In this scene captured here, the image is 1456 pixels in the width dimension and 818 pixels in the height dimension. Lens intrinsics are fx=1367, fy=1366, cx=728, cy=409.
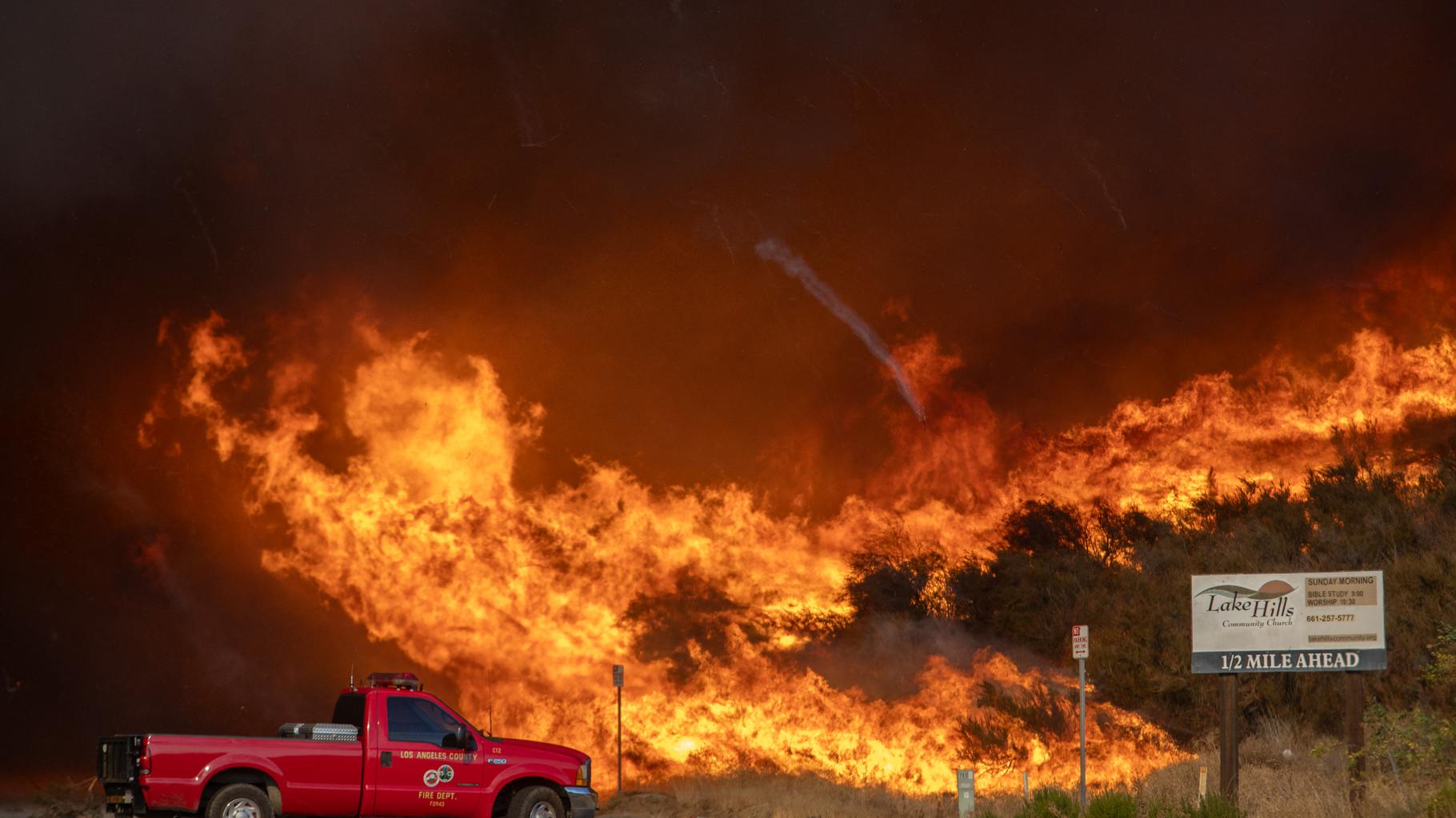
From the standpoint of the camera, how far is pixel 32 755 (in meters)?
41.7

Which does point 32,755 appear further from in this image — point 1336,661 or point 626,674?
point 1336,661

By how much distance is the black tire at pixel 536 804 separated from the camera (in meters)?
20.1

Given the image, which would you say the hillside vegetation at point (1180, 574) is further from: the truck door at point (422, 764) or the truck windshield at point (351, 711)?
the truck windshield at point (351, 711)

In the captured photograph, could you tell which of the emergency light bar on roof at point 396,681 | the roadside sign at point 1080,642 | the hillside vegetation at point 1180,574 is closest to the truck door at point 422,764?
the emergency light bar on roof at point 396,681

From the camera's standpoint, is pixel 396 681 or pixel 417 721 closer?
pixel 417 721

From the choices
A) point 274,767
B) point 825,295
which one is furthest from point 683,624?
Answer: point 274,767

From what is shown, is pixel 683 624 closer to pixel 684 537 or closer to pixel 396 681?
pixel 684 537

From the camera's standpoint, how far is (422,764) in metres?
19.4

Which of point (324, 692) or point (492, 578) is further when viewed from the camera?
point (324, 692)

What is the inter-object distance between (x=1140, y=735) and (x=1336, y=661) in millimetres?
12713

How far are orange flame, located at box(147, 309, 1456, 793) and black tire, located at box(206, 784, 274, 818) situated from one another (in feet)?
58.3

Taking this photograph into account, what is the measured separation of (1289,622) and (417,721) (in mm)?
13933

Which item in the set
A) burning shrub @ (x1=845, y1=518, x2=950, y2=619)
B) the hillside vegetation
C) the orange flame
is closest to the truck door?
the orange flame

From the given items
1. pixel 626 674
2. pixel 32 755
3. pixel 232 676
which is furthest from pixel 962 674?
pixel 32 755
